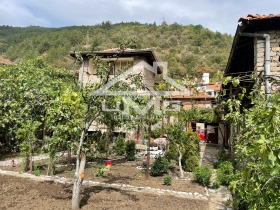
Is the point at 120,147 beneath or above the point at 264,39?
beneath

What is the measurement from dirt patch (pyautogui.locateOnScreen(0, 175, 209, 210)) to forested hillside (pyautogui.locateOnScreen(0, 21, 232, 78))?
3814 centimetres

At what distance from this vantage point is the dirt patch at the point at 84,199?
6.79 metres

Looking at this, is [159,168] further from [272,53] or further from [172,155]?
[272,53]

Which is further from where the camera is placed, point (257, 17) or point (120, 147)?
point (120, 147)

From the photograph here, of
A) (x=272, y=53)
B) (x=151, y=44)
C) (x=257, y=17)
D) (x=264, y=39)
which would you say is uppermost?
(x=151, y=44)

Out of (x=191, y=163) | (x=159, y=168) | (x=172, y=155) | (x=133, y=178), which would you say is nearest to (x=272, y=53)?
(x=159, y=168)

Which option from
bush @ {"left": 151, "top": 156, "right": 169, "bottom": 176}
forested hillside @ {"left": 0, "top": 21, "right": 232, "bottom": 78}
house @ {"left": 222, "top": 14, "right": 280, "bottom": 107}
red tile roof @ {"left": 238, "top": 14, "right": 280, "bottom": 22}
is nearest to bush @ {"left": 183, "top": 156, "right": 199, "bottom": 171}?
→ bush @ {"left": 151, "top": 156, "right": 169, "bottom": 176}

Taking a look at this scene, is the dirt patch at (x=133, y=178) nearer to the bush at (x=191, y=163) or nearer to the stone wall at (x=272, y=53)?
the bush at (x=191, y=163)

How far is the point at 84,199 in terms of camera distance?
7297mm

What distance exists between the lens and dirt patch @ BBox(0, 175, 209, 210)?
22.3 feet

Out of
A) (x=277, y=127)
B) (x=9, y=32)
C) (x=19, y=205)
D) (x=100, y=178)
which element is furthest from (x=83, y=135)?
(x=9, y=32)

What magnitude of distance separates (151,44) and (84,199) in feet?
187

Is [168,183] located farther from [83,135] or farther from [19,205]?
[19,205]

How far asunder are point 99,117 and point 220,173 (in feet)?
16.7
